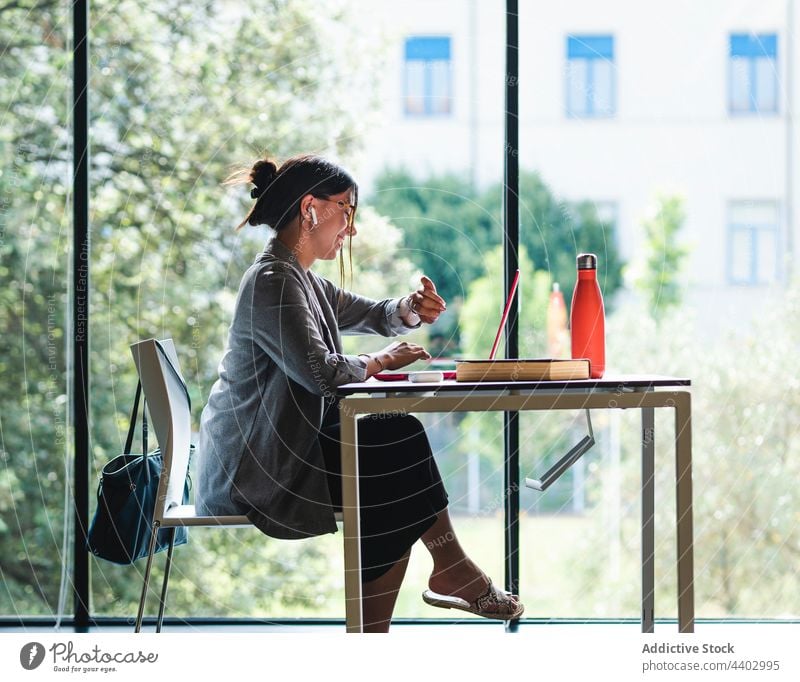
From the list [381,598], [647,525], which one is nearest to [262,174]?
[381,598]

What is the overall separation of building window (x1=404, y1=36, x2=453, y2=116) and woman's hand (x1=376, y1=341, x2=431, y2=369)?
6.76 feet

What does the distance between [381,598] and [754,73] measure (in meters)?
2.92

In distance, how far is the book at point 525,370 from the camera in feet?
4.80

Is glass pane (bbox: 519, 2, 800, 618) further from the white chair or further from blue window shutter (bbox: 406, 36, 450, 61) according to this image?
the white chair

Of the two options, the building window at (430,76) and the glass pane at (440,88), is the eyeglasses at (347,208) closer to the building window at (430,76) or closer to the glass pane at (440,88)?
the building window at (430,76)

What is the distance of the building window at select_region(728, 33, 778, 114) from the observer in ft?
11.0

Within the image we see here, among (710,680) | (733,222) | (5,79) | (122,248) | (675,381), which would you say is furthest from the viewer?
(733,222)

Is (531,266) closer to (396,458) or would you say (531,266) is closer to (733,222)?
(733,222)

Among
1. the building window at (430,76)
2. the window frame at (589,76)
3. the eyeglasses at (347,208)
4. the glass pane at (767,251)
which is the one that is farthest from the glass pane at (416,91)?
the eyeglasses at (347,208)

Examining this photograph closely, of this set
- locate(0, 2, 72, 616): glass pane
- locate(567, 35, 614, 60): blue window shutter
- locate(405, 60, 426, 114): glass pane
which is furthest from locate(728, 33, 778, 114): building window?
locate(0, 2, 72, 616): glass pane

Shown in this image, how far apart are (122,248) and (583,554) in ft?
6.85

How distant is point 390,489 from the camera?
65.3 inches

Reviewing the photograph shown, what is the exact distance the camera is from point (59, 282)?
9.56 ft

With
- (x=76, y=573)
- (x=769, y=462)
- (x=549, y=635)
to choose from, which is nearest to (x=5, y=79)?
(x=76, y=573)
